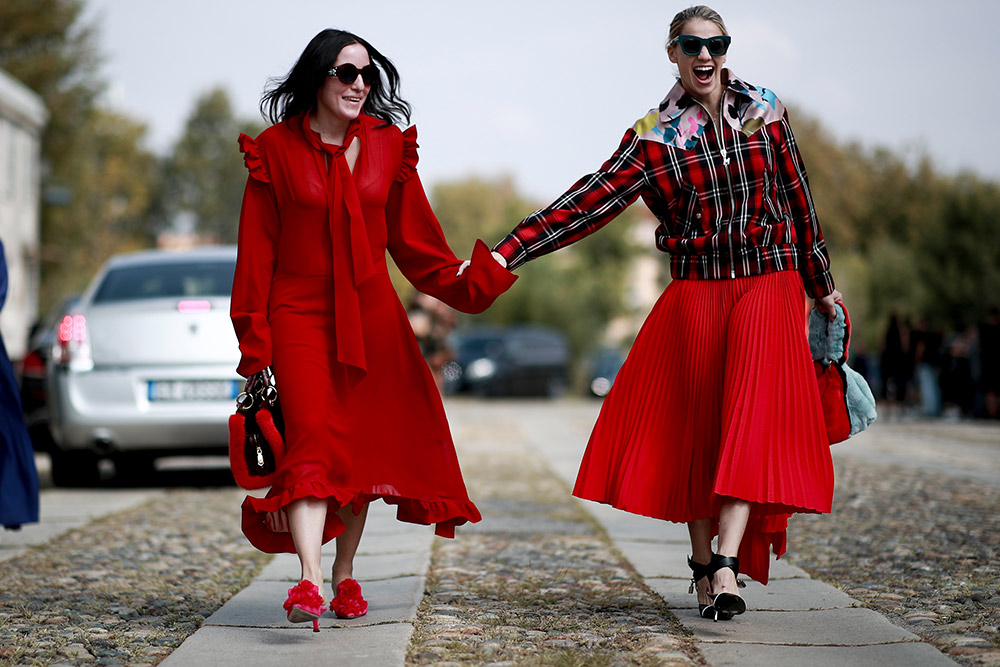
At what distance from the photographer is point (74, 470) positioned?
410 inches

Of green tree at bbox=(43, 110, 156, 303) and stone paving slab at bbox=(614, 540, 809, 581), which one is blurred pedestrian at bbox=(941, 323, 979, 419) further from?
green tree at bbox=(43, 110, 156, 303)

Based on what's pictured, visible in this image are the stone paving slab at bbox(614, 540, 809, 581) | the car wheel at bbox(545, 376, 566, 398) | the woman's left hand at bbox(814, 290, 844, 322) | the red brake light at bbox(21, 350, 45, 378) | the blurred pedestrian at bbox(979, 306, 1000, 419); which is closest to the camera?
the woman's left hand at bbox(814, 290, 844, 322)

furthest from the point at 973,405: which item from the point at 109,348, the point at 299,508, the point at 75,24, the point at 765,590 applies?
the point at 75,24

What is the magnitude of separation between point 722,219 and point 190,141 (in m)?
78.7

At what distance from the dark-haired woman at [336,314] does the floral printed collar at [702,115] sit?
0.74 metres

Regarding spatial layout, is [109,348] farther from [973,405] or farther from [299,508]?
[973,405]

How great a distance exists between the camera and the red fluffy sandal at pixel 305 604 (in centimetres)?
415

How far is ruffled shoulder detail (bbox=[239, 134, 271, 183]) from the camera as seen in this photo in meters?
4.53

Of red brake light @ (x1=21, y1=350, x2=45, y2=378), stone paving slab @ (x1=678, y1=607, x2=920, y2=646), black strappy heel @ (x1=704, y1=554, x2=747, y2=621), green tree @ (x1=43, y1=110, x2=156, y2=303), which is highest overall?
green tree @ (x1=43, y1=110, x2=156, y2=303)

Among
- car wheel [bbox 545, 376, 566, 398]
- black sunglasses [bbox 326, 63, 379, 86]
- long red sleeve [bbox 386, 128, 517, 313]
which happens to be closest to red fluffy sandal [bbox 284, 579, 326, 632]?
long red sleeve [bbox 386, 128, 517, 313]

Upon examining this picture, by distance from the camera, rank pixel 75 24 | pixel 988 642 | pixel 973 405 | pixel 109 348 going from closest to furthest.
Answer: pixel 988 642, pixel 109 348, pixel 973 405, pixel 75 24

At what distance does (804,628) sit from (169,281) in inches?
262

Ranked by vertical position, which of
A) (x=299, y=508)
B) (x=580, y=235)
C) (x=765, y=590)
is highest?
(x=580, y=235)

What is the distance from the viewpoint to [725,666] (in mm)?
3801
